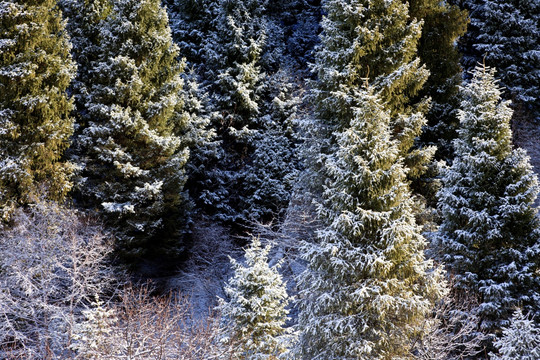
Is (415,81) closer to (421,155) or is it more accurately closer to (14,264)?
(421,155)

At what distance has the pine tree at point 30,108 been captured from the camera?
15.1 meters

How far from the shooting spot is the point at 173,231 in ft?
61.3

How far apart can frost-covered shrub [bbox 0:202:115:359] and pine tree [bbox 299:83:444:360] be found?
623 cm

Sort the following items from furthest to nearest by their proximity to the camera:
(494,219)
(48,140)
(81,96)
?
1. (81,96)
2. (48,140)
3. (494,219)

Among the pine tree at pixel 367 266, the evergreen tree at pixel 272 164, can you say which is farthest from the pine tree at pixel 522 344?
the evergreen tree at pixel 272 164

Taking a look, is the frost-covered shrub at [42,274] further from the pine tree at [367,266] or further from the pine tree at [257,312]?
the pine tree at [367,266]

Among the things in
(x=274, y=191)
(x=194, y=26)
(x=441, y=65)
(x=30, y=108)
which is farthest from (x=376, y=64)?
(x=194, y=26)

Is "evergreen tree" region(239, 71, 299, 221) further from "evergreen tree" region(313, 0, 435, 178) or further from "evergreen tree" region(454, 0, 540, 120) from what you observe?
"evergreen tree" region(454, 0, 540, 120)

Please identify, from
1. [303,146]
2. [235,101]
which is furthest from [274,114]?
[303,146]

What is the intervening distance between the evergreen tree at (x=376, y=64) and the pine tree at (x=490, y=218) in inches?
55.3

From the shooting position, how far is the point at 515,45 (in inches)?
923

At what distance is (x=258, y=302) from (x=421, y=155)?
624 cm

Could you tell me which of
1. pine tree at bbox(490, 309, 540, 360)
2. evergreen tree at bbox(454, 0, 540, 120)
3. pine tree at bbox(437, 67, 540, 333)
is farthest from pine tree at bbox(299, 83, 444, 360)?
evergreen tree at bbox(454, 0, 540, 120)

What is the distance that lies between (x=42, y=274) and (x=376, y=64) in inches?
438
